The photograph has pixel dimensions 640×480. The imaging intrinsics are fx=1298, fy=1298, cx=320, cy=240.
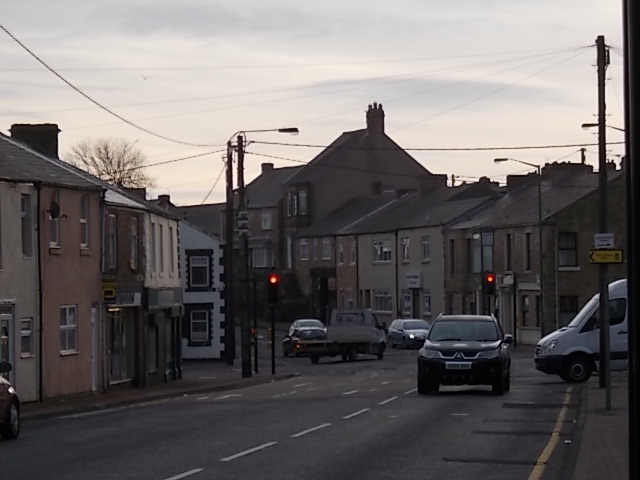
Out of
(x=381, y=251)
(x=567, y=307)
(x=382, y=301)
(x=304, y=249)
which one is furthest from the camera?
(x=304, y=249)

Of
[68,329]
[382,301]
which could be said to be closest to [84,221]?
[68,329]

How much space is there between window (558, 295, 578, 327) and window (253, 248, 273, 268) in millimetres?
38609

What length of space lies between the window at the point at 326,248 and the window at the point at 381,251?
22.4 feet

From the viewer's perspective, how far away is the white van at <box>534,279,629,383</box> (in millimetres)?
32531

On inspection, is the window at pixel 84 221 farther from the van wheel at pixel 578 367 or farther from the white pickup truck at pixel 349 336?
the white pickup truck at pixel 349 336

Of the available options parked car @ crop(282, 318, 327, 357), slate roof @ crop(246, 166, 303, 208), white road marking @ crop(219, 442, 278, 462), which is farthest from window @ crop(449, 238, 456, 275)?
white road marking @ crop(219, 442, 278, 462)

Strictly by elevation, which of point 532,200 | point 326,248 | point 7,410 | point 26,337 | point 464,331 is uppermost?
point 532,200

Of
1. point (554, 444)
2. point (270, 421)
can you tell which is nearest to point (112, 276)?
point (270, 421)

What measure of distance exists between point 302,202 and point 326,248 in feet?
20.0

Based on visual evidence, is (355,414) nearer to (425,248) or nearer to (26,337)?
(26,337)

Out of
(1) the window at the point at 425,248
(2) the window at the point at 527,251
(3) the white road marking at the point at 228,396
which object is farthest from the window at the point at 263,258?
(3) the white road marking at the point at 228,396

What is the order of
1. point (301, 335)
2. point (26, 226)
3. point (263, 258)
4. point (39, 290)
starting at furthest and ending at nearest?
1. point (263, 258)
2. point (301, 335)
3. point (39, 290)
4. point (26, 226)

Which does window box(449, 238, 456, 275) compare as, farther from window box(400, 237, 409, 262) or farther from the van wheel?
the van wheel

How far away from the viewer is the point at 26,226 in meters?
31.7
